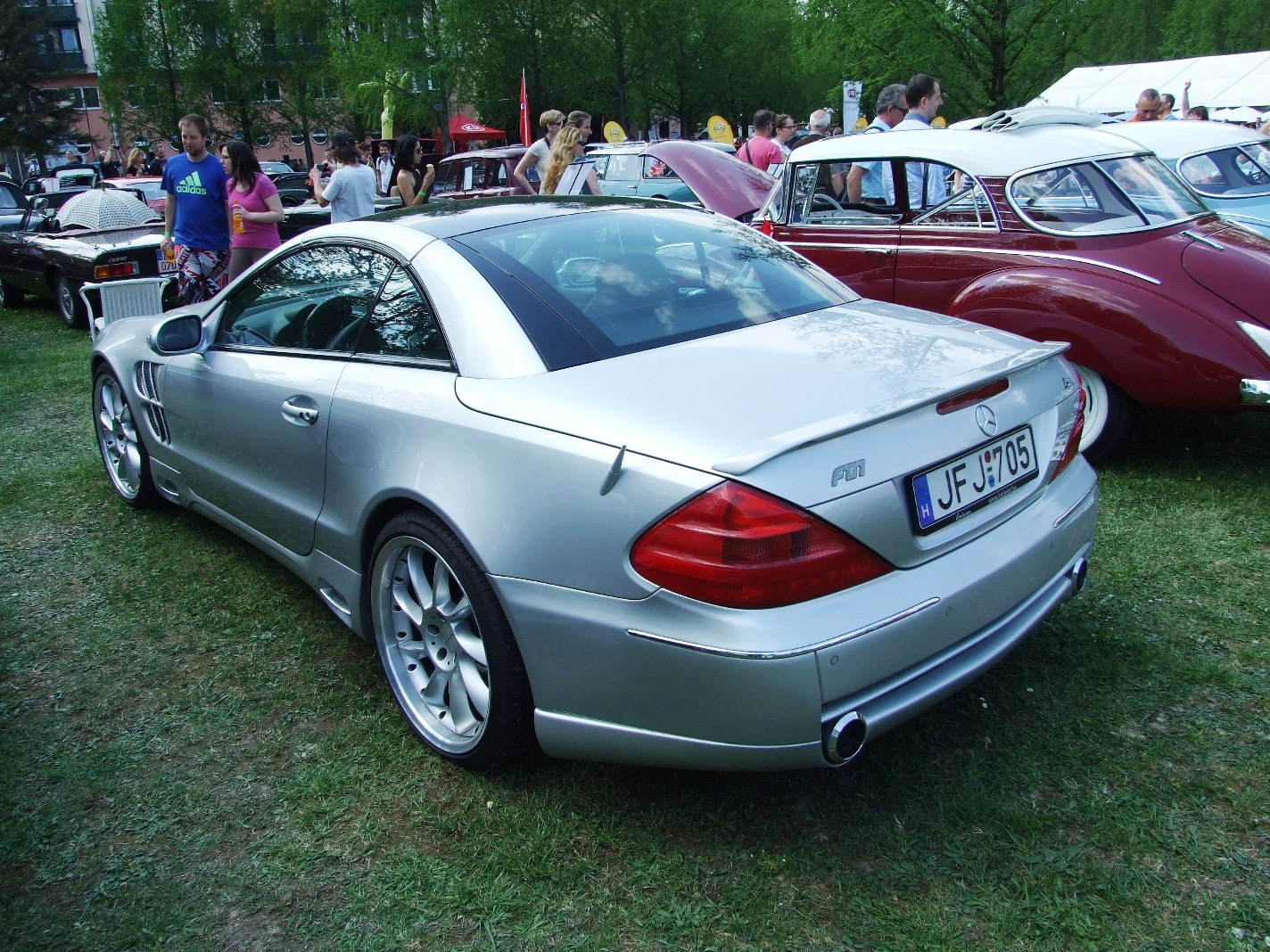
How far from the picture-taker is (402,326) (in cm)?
302

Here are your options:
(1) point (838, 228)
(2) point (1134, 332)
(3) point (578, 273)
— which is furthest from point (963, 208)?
(3) point (578, 273)

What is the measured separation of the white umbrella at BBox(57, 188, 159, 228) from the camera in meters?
10.7

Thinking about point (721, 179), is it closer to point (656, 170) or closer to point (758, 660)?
point (656, 170)

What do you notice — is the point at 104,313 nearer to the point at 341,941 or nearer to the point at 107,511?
the point at 107,511

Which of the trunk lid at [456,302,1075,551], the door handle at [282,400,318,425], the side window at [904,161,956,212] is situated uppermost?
the side window at [904,161,956,212]

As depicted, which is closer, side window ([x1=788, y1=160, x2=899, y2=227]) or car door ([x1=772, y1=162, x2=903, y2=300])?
car door ([x1=772, y1=162, x2=903, y2=300])

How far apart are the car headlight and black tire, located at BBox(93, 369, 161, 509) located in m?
4.78

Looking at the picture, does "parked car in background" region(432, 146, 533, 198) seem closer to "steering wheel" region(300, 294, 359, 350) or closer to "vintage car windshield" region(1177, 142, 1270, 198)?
"vintage car windshield" region(1177, 142, 1270, 198)

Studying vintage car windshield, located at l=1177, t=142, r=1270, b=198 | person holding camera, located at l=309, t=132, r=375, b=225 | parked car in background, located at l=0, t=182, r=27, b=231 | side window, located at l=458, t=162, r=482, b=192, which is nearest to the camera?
vintage car windshield, located at l=1177, t=142, r=1270, b=198

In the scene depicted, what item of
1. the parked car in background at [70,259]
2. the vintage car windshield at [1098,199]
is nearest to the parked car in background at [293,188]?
the parked car in background at [70,259]

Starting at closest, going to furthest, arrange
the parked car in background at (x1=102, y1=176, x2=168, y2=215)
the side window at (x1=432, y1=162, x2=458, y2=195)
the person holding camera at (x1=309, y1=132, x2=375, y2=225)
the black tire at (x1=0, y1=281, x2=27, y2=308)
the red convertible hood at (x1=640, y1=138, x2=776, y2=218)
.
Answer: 1. the person holding camera at (x1=309, y1=132, x2=375, y2=225)
2. the red convertible hood at (x1=640, y1=138, x2=776, y2=218)
3. the black tire at (x1=0, y1=281, x2=27, y2=308)
4. the parked car in background at (x1=102, y1=176, x2=168, y2=215)
5. the side window at (x1=432, y1=162, x2=458, y2=195)

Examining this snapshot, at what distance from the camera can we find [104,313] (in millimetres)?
7531

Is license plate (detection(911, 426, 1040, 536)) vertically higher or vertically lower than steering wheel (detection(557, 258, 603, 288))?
lower

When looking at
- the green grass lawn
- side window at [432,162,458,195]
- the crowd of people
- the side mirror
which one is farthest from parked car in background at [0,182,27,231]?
the green grass lawn
